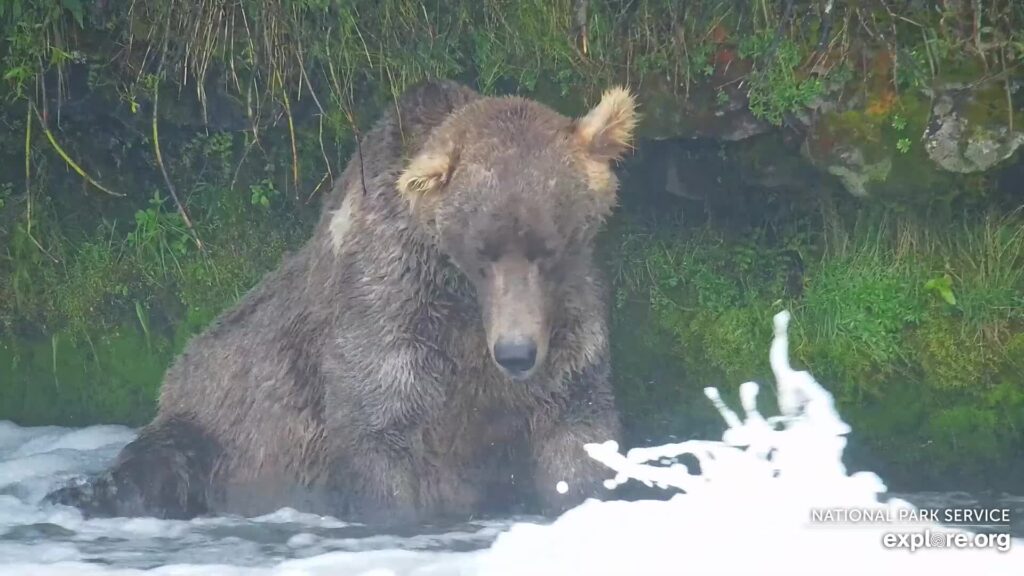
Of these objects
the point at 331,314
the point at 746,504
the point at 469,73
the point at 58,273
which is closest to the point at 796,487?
the point at 746,504

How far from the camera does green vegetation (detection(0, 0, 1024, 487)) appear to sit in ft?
20.0

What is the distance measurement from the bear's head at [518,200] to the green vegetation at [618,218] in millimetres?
847

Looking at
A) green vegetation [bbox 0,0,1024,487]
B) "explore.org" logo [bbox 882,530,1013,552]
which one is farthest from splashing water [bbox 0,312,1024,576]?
green vegetation [bbox 0,0,1024,487]

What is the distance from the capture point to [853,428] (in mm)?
6254

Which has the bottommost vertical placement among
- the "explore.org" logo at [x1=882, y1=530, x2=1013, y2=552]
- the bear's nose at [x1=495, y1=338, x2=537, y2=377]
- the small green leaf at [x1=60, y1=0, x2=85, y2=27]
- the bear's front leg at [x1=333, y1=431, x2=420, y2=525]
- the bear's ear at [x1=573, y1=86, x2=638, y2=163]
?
the "explore.org" logo at [x1=882, y1=530, x2=1013, y2=552]

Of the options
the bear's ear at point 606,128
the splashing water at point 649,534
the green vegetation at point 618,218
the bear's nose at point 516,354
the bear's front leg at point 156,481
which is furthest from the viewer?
the green vegetation at point 618,218

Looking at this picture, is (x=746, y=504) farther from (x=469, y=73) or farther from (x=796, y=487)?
(x=469, y=73)

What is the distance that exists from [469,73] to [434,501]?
215cm

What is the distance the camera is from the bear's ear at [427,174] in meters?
5.45

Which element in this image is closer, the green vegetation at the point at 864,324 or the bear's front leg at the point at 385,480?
the bear's front leg at the point at 385,480

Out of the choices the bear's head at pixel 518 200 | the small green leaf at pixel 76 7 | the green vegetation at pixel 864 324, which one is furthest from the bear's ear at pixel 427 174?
the small green leaf at pixel 76 7

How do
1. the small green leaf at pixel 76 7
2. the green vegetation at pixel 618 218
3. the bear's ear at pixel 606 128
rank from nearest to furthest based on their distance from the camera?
the bear's ear at pixel 606 128 < the green vegetation at pixel 618 218 < the small green leaf at pixel 76 7

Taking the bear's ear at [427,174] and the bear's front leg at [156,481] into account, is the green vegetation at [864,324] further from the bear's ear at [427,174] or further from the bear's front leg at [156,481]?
the bear's front leg at [156,481]

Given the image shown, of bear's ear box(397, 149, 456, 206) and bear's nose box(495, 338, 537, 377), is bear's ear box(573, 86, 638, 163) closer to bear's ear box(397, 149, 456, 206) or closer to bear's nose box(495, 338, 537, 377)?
bear's ear box(397, 149, 456, 206)
